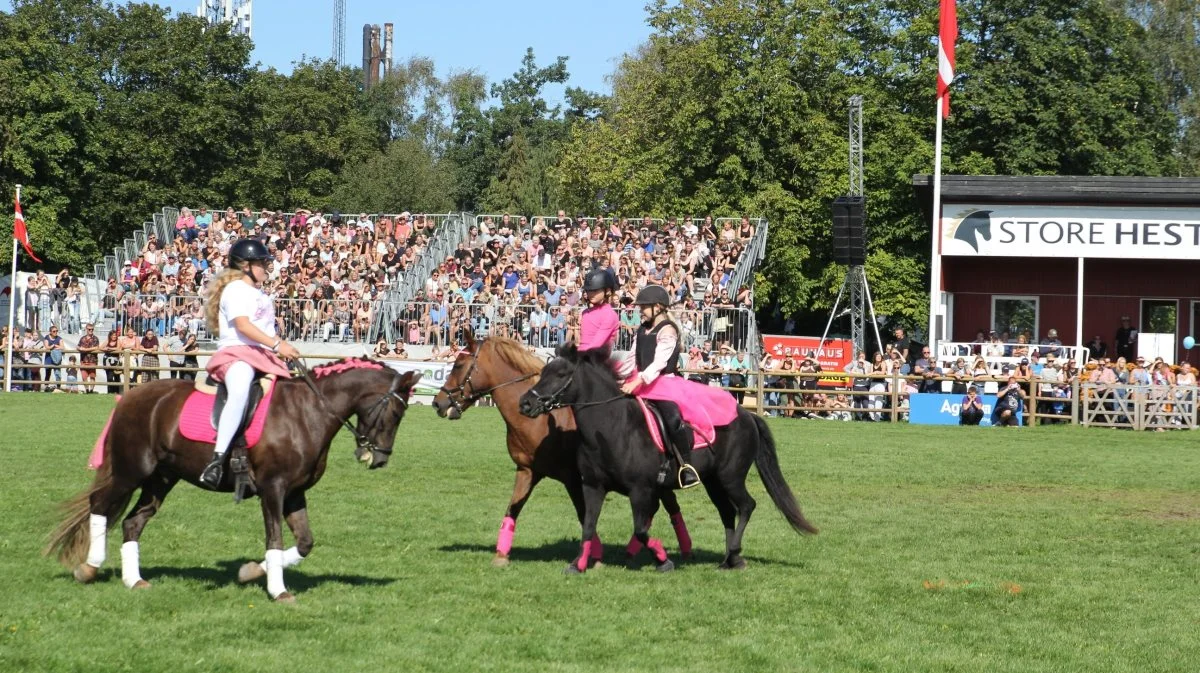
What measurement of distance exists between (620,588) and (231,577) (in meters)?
2.86

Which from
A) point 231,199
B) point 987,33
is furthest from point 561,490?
→ point 231,199

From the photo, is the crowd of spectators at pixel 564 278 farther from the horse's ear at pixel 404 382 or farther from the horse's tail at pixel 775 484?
the horse's ear at pixel 404 382

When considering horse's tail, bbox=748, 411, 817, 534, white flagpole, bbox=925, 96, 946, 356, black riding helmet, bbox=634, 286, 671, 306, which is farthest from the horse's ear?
white flagpole, bbox=925, 96, 946, 356

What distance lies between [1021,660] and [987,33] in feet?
148

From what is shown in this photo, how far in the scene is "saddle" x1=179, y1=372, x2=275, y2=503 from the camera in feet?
31.5

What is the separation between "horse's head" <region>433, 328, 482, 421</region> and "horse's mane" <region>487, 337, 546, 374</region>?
17cm

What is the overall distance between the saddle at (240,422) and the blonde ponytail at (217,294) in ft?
1.28

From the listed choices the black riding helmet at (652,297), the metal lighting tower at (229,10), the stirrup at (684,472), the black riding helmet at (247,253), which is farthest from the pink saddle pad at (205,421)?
the metal lighting tower at (229,10)

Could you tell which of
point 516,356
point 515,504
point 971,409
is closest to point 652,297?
point 516,356

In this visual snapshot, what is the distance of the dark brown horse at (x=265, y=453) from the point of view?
9641 millimetres

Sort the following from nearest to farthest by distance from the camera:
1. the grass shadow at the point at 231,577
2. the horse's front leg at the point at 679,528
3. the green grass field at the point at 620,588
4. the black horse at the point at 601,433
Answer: the green grass field at the point at 620,588 < the grass shadow at the point at 231,577 < the black horse at the point at 601,433 < the horse's front leg at the point at 679,528

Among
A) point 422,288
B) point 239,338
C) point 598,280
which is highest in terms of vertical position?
point 422,288

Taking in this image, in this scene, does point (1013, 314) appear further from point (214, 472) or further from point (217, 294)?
point (214, 472)

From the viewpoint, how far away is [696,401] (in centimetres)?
1151
